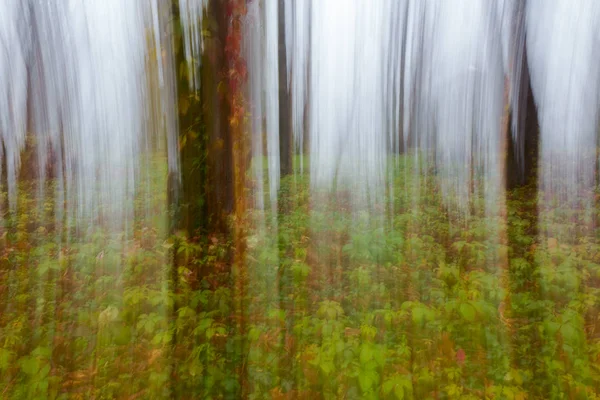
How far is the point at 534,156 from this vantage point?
3719 mm

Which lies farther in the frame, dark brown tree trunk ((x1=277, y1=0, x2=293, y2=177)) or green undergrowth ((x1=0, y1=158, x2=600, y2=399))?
dark brown tree trunk ((x1=277, y1=0, x2=293, y2=177))

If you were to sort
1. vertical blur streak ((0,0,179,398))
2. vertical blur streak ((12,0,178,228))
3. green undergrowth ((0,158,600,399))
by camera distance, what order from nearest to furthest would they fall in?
green undergrowth ((0,158,600,399)) → vertical blur streak ((0,0,179,398)) → vertical blur streak ((12,0,178,228))

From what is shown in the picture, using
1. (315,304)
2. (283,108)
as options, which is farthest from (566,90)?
(315,304)

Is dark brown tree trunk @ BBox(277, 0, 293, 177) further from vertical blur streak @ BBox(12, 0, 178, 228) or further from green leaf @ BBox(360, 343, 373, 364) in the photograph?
green leaf @ BBox(360, 343, 373, 364)

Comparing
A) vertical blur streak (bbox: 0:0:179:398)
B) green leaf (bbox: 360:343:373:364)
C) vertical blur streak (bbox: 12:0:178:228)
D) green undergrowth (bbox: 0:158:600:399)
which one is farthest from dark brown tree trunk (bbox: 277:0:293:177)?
green leaf (bbox: 360:343:373:364)

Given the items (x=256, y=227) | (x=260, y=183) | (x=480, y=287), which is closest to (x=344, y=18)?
(x=260, y=183)

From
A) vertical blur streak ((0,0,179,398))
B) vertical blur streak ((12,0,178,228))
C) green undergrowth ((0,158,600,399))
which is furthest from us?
vertical blur streak ((12,0,178,228))

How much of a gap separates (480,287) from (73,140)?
3.71 meters

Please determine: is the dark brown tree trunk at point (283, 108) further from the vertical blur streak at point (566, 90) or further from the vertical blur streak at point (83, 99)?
the vertical blur streak at point (566, 90)

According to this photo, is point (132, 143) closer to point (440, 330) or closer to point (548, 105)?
point (440, 330)

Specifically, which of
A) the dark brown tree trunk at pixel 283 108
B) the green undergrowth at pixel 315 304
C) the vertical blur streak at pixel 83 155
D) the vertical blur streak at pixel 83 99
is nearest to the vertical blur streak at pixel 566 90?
the green undergrowth at pixel 315 304

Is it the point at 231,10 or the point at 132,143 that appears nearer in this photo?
the point at 231,10

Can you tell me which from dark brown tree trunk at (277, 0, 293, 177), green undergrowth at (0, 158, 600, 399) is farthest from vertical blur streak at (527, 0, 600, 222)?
dark brown tree trunk at (277, 0, 293, 177)

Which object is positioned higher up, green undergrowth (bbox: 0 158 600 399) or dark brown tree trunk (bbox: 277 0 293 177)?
dark brown tree trunk (bbox: 277 0 293 177)
